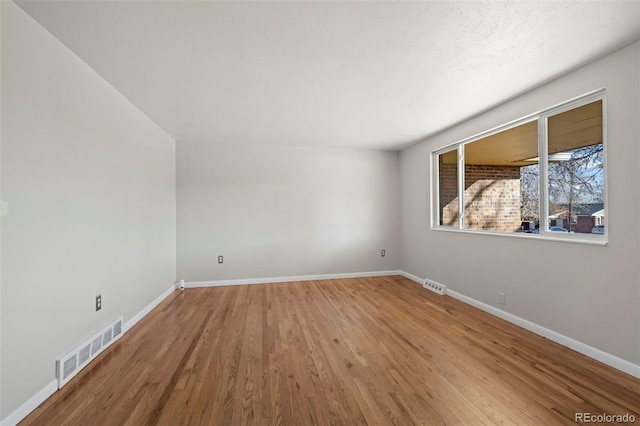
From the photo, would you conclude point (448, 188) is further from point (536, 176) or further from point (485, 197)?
point (536, 176)

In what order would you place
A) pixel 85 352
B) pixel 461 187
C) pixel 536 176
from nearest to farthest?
pixel 85 352 → pixel 536 176 → pixel 461 187

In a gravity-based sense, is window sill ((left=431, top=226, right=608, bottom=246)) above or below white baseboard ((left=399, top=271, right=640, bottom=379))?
above

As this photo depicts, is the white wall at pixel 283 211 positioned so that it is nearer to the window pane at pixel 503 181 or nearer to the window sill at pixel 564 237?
the window pane at pixel 503 181

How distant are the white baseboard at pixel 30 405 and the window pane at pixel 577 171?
4173mm

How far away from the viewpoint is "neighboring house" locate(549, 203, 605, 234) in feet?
6.78

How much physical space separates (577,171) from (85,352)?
4385 millimetres

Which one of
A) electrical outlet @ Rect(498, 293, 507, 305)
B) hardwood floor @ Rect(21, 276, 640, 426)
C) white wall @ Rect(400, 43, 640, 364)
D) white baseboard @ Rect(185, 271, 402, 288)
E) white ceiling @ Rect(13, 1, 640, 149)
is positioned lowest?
hardwood floor @ Rect(21, 276, 640, 426)

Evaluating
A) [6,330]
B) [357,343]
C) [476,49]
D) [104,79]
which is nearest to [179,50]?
[104,79]

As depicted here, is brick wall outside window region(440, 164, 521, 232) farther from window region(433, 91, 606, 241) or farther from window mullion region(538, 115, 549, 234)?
window mullion region(538, 115, 549, 234)

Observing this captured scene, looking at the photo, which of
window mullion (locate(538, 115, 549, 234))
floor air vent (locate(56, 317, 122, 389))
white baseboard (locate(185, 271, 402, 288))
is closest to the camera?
floor air vent (locate(56, 317, 122, 389))

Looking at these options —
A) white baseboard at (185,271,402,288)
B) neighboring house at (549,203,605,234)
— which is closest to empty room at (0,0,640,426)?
neighboring house at (549,203,605,234)

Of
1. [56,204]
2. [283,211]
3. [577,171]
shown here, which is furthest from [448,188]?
[56,204]

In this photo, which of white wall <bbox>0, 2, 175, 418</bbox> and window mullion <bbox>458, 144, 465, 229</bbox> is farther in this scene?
window mullion <bbox>458, 144, 465, 229</bbox>

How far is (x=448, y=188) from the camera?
381 centimetres
